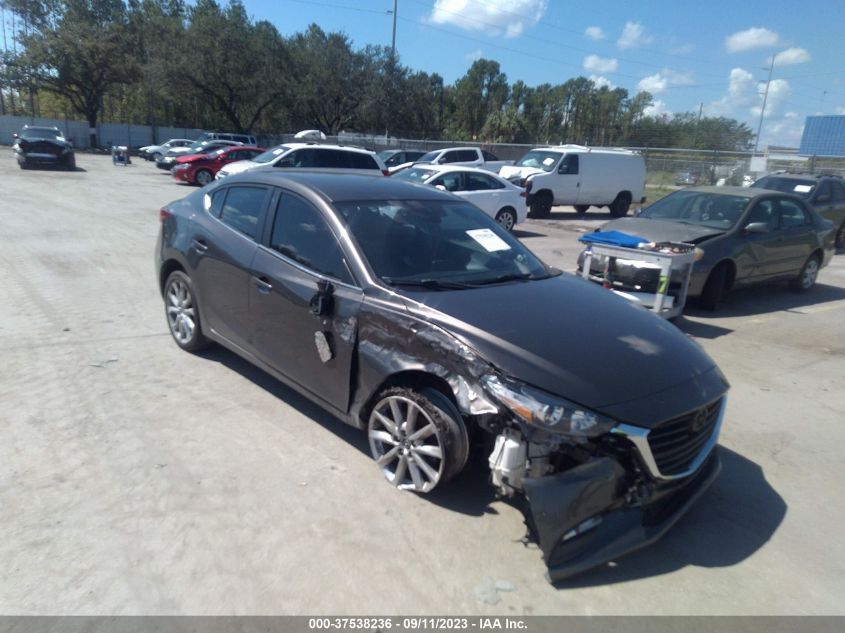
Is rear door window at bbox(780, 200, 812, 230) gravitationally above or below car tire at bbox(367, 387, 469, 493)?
above

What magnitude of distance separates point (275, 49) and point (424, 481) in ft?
156

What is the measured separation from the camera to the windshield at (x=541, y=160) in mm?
19281

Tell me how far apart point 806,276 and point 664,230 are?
3.57 meters

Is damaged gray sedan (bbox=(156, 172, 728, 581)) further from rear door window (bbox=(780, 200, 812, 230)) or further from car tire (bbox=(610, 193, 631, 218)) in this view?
car tire (bbox=(610, 193, 631, 218))

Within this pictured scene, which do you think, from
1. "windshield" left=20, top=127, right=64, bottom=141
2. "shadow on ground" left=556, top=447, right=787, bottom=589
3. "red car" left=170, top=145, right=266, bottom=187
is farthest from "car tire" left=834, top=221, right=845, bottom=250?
"windshield" left=20, top=127, right=64, bottom=141

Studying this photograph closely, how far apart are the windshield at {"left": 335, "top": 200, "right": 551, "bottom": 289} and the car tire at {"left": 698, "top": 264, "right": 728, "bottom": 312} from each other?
4452 mm

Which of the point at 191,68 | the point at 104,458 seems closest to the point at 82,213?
the point at 104,458

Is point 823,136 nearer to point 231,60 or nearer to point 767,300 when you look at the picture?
point 231,60

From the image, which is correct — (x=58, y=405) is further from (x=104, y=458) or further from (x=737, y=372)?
(x=737, y=372)

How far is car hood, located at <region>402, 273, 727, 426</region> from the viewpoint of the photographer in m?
3.06

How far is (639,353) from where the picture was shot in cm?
343

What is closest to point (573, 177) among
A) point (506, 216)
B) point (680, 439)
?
point (506, 216)

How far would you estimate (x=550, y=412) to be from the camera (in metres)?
2.94

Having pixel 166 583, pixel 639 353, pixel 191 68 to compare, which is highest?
pixel 191 68
